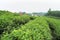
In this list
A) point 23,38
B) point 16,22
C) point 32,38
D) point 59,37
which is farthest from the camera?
point 59,37

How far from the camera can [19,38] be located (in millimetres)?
7555

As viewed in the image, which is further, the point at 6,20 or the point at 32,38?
Result: the point at 6,20

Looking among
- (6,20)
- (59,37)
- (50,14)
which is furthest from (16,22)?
(50,14)

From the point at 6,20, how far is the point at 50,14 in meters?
26.9

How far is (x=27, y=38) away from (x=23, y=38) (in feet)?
0.54

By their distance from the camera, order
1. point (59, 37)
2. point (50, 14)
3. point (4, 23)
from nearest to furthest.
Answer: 1. point (4, 23)
2. point (59, 37)
3. point (50, 14)

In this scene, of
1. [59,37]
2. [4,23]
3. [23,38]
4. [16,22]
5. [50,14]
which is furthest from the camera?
[50,14]

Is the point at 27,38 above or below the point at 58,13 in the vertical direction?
above

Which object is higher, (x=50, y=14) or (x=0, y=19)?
(x=0, y=19)

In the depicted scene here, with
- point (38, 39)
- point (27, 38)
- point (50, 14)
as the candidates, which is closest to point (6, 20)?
point (38, 39)

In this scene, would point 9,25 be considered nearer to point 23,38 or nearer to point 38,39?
point 38,39

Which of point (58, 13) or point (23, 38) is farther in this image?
point (58, 13)

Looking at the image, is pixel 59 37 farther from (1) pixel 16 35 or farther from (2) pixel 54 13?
(2) pixel 54 13

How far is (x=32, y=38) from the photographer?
324 inches
